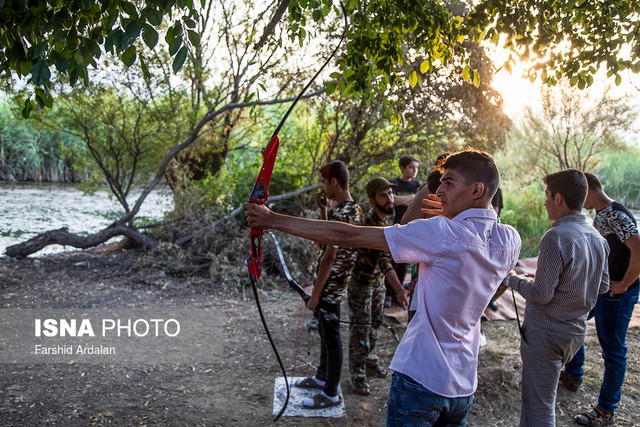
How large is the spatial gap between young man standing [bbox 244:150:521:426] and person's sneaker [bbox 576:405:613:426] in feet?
7.59

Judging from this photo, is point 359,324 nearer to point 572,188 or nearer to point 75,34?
point 572,188

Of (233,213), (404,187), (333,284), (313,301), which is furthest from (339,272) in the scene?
(233,213)

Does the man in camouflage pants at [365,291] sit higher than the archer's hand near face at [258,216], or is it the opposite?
the archer's hand near face at [258,216]

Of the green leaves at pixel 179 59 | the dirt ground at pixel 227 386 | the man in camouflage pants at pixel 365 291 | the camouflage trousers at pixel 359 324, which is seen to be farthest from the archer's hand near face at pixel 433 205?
the dirt ground at pixel 227 386

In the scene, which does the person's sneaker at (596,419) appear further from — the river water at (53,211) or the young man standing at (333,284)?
the river water at (53,211)

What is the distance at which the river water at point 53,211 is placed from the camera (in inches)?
405

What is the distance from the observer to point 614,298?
3.64 m

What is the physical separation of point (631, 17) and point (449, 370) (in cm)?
328

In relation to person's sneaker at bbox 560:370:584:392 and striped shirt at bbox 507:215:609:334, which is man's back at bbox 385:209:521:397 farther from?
person's sneaker at bbox 560:370:584:392

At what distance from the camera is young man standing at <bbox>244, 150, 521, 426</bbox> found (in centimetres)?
181

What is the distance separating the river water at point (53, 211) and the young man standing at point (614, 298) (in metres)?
7.93

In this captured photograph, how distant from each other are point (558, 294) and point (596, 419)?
156cm

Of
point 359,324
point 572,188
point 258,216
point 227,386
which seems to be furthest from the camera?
point 227,386

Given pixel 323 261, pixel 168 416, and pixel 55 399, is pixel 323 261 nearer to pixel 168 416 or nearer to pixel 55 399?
pixel 168 416
